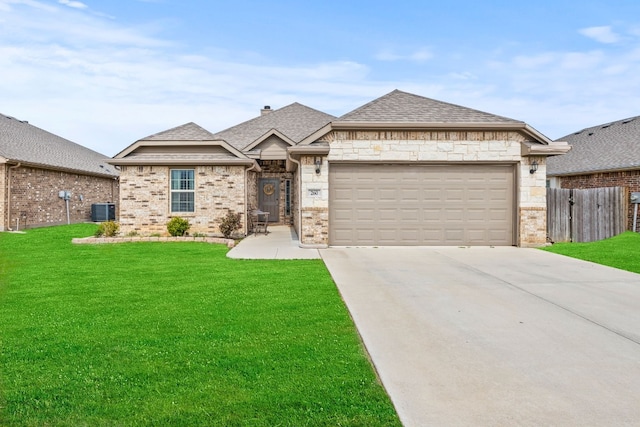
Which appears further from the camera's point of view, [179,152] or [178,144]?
[179,152]

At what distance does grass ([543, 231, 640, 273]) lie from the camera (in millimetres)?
10305

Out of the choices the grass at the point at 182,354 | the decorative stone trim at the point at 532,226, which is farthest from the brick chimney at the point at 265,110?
the grass at the point at 182,354

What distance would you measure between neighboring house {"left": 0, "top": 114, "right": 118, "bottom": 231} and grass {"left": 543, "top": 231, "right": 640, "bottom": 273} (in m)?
18.6

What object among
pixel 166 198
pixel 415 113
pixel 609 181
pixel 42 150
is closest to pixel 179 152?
pixel 166 198

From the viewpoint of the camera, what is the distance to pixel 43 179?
2162cm

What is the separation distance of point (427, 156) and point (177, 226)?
9.02 metres

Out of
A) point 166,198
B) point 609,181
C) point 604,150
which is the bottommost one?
point 166,198

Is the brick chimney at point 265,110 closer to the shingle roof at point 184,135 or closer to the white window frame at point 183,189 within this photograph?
the shingle roof at point 184,135

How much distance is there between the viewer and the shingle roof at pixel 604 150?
18.4m

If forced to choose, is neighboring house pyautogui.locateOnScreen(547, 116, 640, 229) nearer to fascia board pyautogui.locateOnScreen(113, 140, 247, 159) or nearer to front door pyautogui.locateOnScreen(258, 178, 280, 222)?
front door pyautogui.locateOnScreen(258, 178, 280, 222)

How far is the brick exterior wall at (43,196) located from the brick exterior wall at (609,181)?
25.9m

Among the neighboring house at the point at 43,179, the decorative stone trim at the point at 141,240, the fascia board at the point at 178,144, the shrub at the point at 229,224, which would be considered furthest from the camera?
the neighboring house at the point at 43,179

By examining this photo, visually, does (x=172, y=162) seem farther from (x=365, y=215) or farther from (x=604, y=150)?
(x=604, y=150)

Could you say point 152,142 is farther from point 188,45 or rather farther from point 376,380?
point 376,380
